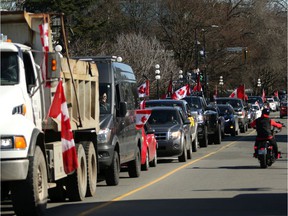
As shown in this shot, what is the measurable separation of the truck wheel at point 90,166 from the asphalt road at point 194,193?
207 mm

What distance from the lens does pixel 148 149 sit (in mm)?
24984

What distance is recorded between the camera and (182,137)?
28.4 metres

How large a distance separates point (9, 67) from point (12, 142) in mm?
1424

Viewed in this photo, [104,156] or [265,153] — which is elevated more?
[104,156]

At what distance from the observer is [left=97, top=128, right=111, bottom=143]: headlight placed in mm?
19453

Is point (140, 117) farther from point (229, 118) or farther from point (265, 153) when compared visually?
point (229, 118)

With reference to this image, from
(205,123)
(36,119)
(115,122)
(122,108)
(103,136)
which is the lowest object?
(205,123)

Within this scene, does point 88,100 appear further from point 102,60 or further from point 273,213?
point 273,213

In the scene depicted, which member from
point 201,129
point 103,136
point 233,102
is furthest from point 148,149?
point 233,102

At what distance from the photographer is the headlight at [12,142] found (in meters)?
12.8

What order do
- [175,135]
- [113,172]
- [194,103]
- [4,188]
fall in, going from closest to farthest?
[4,188], [113,172], [175,135], [194,103]

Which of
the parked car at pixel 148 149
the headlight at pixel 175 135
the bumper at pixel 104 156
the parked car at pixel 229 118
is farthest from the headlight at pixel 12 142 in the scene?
the parked car at pixel 229 118

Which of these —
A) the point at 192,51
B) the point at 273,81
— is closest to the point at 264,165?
the point at 192,51

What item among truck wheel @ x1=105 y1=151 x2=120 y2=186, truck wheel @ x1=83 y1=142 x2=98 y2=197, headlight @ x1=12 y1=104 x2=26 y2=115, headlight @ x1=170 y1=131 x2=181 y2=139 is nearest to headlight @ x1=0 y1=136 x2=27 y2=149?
headlight @ x1=12 y1=104 x2=26 y2=115
